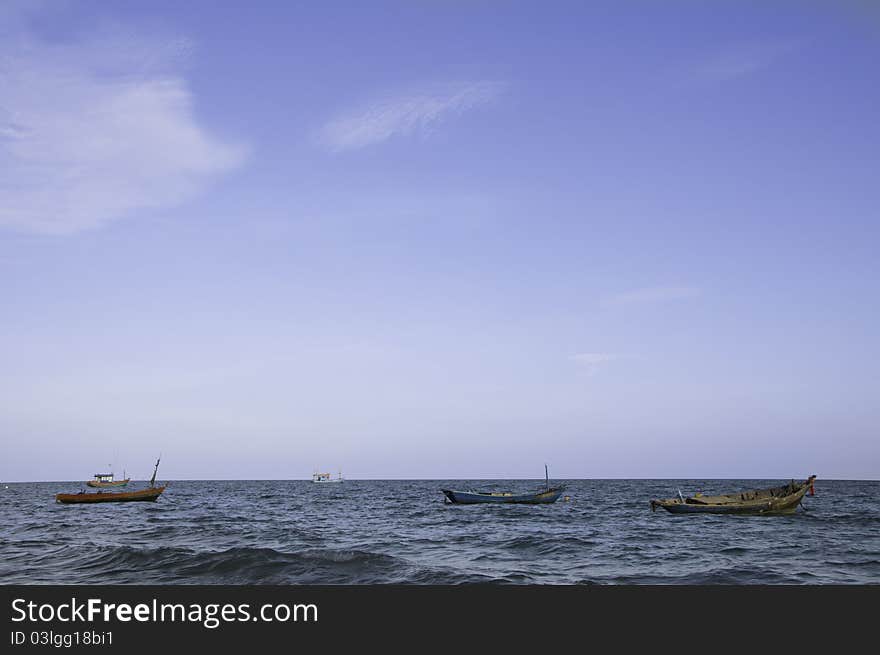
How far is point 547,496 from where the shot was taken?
252 feet

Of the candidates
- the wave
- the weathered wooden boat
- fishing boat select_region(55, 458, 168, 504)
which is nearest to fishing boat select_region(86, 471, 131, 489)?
the weathered wooden boat

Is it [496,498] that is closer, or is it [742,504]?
[742,504]

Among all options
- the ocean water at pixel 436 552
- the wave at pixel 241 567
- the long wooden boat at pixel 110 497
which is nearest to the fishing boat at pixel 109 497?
the long wooden boat at pixel 110 497

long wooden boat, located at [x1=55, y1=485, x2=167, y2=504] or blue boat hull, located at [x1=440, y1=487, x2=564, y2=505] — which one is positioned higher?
long wooden boat, located at [x1=55, y1=485, x2=167, y2=504]

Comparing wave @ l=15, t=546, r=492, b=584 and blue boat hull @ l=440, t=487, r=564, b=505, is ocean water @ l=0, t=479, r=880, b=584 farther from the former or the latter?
blue boat hull @ l=440, t=487, r=564, b=505

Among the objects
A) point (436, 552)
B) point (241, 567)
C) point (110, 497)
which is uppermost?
point (110, 497)

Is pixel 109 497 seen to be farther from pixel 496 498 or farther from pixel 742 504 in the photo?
pixel 742 504

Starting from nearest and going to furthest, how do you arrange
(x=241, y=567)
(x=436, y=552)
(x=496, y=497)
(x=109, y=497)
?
(x=241, y=567)
(x=436, y=552)
(x=496, y=497)
(x=109, y=497)

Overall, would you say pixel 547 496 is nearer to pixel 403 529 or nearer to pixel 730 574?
pixel 403 529

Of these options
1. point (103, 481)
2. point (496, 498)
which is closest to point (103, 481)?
point (103, 481)

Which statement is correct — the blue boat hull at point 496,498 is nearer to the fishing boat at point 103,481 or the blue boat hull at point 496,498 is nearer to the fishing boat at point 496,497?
the fishing boat at point 496,497

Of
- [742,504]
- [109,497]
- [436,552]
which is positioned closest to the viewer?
[436,552]

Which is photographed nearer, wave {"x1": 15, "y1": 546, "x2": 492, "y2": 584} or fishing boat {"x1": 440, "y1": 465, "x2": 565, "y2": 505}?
wave {"x1": 15, "y1": 546, "x2": 492, "y2": 584}
